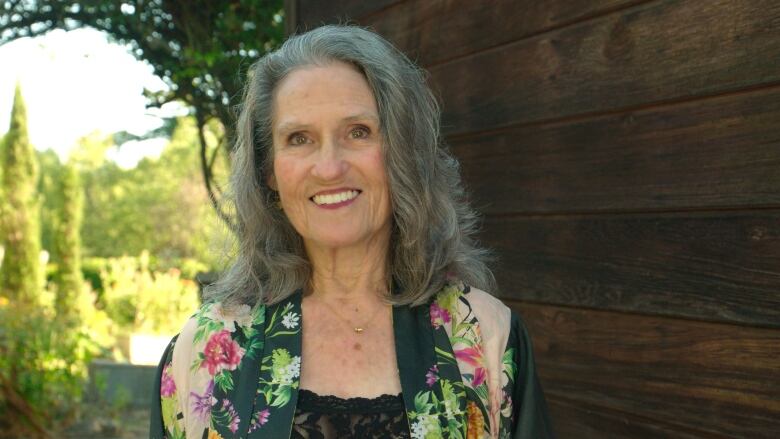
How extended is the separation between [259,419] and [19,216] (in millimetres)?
13468

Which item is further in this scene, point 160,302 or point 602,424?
point 160,302

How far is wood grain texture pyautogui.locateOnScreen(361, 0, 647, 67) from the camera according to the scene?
2057mm

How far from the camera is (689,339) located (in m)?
1.68

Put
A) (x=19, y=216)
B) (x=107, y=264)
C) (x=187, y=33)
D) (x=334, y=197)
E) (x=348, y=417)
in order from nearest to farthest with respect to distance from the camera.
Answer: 1. (x=348, y=417)
2. (x=334, y=197)
3. (x=187, y=33)
4. (x=19, y=216)
5. (x=107, y=264)

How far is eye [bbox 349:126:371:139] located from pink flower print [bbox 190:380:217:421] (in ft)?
1.81

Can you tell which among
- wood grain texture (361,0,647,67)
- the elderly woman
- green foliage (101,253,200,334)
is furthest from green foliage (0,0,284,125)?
green foliage (101,253,200,334)

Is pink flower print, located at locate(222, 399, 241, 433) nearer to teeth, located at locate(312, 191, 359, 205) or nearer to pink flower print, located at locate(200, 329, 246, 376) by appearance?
Answer: pink flower print, located at locate(200, 329, 246, 376)

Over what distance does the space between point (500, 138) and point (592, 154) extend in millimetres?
416

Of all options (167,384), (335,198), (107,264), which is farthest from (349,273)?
(107,264)

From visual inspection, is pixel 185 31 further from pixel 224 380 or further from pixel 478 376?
pixel 478 376

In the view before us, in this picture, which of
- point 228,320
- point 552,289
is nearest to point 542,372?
point 552,289

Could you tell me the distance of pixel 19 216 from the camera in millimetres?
13750

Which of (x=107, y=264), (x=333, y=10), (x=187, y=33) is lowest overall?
(x=107, y=264)

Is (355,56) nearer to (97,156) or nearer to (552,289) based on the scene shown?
(552,289)
